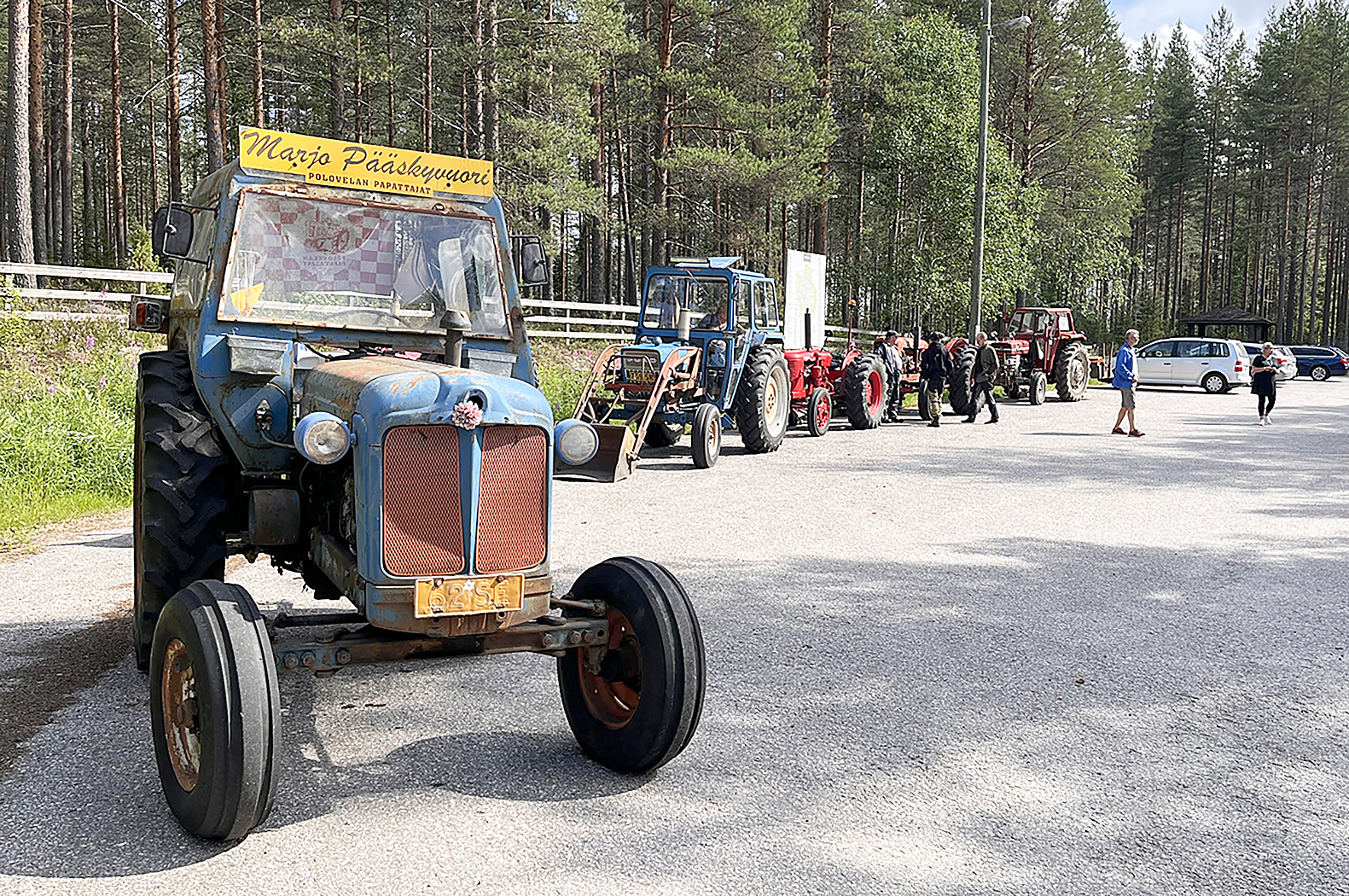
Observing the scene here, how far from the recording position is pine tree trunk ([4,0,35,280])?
20.0 metres

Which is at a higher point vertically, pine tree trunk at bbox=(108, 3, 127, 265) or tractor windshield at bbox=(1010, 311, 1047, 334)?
pine tree trunk at bbox=(108, 3, 127, 265)

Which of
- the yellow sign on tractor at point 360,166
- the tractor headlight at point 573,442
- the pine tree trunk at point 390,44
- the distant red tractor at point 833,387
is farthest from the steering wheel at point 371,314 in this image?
the pine tree trunk at point 390,44

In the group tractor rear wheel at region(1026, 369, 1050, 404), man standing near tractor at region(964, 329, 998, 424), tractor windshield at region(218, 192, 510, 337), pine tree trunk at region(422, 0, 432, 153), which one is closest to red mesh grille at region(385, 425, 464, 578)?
tractor windshield at region(218, 192, 510, 337)

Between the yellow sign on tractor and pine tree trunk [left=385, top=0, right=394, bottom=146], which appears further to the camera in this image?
pine tree trunk [left=385, top=0, right=394, bottom=146]

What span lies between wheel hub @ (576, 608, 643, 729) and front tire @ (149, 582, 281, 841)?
4.25ft

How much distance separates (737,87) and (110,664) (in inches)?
1402

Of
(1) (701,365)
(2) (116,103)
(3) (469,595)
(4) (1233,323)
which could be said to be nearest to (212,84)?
(2) (116,103)

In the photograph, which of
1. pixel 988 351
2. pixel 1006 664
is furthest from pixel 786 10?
pixel 1006 664

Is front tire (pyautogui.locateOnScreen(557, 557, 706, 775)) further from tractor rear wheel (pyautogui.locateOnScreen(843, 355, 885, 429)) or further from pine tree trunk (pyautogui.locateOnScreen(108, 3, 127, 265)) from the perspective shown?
pine tree trunk (pyautogui.locateOnScreen(108, 3, 127, 265))

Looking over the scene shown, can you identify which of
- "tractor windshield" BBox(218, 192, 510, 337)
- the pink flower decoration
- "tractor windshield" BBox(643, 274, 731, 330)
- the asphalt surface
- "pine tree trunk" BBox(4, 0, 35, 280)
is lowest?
the asphalt surface

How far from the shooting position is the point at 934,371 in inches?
816

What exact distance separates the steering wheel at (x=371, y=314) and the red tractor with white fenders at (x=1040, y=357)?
865 inches

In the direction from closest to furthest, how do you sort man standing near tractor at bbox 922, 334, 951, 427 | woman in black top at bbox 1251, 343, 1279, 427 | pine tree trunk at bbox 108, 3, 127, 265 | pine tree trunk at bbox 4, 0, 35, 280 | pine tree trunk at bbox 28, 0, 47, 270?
1. pine tree trunk at bbox 4, 0, 35, 280
2. man standing near tractor at bbox 922, 334, 951, 427
3. woman in black top at bbox 1251, 343, 1279, 427
4. pine tree trunk at bbox 28, 0, 47, 270
5. pine tree trunk at bbox 108, 3, 127, 265

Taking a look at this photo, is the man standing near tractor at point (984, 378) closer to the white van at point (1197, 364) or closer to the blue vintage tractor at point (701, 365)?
the blue vintage tractor at point (701, 365)
